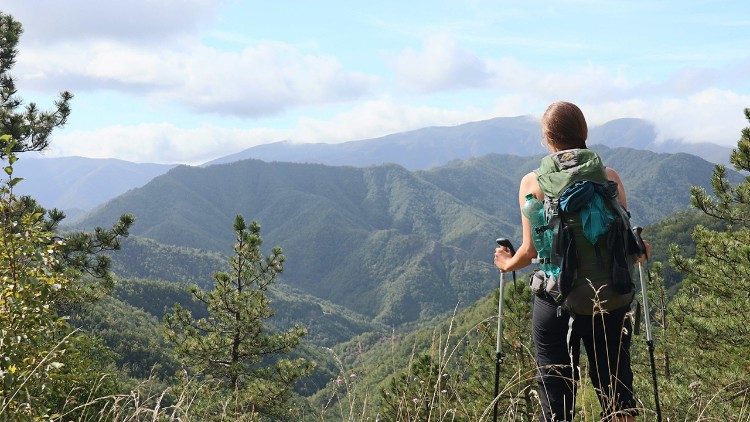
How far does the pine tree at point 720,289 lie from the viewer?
31.7ft

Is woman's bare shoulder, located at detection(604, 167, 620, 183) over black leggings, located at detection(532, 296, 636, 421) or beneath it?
over

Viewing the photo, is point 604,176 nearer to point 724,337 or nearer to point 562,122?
point 562,122

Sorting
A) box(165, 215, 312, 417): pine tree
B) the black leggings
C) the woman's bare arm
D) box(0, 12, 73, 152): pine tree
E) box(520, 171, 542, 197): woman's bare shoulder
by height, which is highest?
box(0, 12, 73, 152): pine tree

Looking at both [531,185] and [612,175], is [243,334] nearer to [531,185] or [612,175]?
[531,185]

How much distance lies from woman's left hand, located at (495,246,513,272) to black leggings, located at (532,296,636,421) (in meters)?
0.28

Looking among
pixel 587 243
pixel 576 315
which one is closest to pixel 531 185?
pixel 587 243

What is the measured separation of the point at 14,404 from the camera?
285cm

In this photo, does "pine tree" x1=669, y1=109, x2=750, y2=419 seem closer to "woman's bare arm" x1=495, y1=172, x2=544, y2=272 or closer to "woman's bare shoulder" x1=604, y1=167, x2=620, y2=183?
"woman's bare shoulder" x1=604, y1=167, x2=620, y2=183

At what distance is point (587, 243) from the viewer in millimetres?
2676

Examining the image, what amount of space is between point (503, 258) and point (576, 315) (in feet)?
1.96

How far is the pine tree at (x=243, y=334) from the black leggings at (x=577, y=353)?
1247 centimetres

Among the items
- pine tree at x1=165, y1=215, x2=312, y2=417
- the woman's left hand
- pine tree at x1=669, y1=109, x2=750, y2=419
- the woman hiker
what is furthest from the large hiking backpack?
pine tree at x1=165, y1=215, x2=312, y2=417

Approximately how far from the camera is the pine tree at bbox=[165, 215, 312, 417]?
15.0 metres

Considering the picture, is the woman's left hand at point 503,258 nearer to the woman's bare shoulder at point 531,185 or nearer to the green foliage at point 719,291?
the woman's bare shoulder at point 531,185
